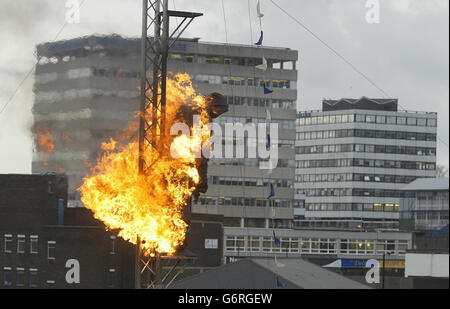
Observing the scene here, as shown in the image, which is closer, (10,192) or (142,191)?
(142,191)

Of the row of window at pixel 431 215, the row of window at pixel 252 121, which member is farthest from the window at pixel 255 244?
the row of window at pixel 431 215

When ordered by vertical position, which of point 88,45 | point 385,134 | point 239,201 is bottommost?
point 239,201

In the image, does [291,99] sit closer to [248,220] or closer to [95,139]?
[248,220]

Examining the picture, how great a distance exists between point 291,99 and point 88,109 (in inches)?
3367

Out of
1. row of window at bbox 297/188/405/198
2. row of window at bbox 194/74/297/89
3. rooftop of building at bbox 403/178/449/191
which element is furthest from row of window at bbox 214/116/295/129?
rooftop of building at bbox 403/178/449/191

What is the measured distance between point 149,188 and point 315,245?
287 feet

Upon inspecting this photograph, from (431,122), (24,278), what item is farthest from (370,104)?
(24,278)

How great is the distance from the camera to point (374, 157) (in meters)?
177

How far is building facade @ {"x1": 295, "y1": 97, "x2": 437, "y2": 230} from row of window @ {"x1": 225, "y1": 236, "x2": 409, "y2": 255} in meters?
36.7

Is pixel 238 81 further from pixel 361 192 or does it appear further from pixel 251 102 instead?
pixel 361 192

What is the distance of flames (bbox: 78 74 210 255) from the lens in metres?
48.8

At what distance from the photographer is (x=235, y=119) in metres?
131

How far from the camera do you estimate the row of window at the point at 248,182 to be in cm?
13162
